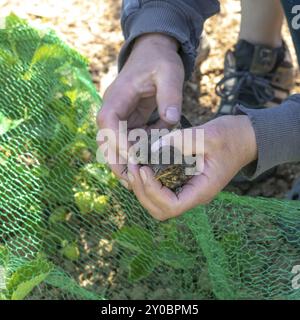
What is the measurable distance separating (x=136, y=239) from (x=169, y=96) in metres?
0.50

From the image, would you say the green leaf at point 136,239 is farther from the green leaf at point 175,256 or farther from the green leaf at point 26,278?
the green leaf at point 26,278

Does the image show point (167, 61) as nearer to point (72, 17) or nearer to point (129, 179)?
point (129, 179)

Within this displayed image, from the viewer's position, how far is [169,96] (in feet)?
4.42

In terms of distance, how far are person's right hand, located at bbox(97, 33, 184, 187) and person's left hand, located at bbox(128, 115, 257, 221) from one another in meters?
0.11

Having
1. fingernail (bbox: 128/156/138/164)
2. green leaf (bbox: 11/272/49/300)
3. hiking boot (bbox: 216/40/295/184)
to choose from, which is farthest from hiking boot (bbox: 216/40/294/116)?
green leaf (bbox: 11/272/49/300)

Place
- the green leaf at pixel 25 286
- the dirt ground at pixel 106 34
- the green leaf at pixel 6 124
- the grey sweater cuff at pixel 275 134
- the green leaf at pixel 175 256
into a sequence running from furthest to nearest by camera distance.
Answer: the dirt ground at pixel 106 34 → the green leaf at pixel 6 124 → the green leaf at pixel 175 256 → the green leaf at pixel 25 286 → the grey sweater cuff at pixel 275 134

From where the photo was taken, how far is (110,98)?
4.60ft

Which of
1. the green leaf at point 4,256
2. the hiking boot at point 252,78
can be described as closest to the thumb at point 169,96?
the green leaf at point 4,256

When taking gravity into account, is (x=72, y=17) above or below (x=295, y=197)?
above

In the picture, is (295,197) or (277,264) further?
(295,197)

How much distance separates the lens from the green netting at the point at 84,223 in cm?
151

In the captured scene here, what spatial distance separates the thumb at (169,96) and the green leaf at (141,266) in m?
0.47
